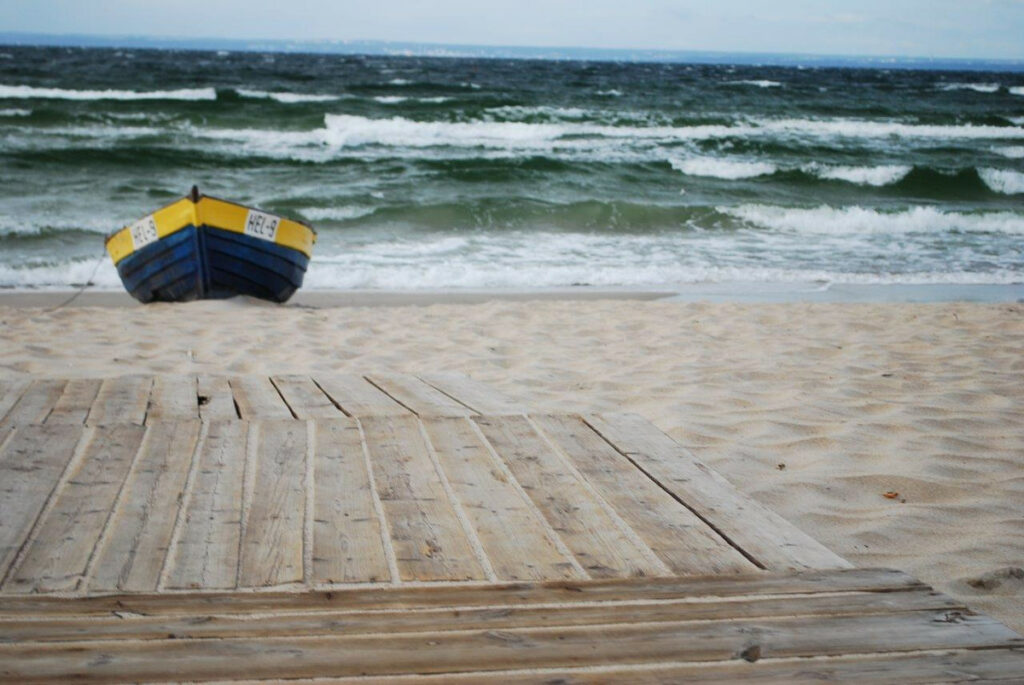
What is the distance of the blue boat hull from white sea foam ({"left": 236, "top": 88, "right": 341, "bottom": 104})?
21.3m

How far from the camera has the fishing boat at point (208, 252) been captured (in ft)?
25.8

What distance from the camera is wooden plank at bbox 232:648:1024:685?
5.23 ft

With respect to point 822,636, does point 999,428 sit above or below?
below

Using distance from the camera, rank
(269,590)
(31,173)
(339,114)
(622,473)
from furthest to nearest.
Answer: (339,114), (31,173), (622,473), (269,590)

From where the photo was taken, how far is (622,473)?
2744mm

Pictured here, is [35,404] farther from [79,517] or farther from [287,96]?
[287,96]

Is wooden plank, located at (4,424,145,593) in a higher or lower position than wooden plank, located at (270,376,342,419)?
higher

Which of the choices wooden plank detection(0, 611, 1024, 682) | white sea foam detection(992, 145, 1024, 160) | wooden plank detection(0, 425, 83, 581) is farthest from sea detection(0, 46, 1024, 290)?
wooden plank detection(0, 611, 1024, 682)

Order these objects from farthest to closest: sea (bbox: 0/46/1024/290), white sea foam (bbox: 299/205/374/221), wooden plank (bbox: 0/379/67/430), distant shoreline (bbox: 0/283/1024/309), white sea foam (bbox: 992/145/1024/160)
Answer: white sea foam (bbox: 992/145/1024/160), white sea foam (bbox: 299/205/374/221), sea (bbox: 0/46/1024/290), distant shoreline (bbox: 0/283/1024/309), wooden plank (bbox: 0/379/67/430)

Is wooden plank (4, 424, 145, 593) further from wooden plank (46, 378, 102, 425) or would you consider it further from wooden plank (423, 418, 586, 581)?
wooden plank (423, 418, 586, 581)

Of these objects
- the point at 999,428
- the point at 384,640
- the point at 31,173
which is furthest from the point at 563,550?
the point at 31,173

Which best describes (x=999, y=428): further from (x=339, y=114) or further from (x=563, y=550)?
(x=339, y=114)

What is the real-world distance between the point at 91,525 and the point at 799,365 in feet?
14.5

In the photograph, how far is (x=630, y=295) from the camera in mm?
8969
